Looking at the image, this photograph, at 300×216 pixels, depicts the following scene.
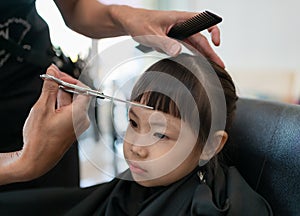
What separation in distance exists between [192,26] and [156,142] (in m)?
0.21

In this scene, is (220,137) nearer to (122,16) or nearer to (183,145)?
(183,145)

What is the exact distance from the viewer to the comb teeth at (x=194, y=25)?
60cm

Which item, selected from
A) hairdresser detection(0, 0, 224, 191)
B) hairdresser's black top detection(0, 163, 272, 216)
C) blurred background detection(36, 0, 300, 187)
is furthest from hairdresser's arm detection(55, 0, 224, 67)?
blurred background detection(36, 0, 300, 187)

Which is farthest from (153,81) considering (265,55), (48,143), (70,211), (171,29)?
(265,55)

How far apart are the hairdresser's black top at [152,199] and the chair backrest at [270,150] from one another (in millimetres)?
43

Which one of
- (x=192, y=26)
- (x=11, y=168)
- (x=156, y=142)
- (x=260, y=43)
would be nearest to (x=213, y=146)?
Answer: (x=156, y=142)

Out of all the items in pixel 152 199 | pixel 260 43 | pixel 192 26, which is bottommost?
pixel 260 43

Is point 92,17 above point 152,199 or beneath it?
above

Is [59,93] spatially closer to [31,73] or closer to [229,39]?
[31,73]

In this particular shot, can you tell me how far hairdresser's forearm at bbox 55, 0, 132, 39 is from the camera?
833 mm

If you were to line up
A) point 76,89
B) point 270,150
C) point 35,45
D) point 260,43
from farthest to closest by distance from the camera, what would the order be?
1. point 260,43
2. point 35,45
3. point 270,150
4. point 76,89

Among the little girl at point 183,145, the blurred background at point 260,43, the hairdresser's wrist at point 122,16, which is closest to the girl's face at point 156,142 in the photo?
the little girl at point 183,145

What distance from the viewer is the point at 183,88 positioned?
659mm

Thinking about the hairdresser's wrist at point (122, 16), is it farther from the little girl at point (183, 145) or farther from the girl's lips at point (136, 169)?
the girl's lips at point (136, 169)
